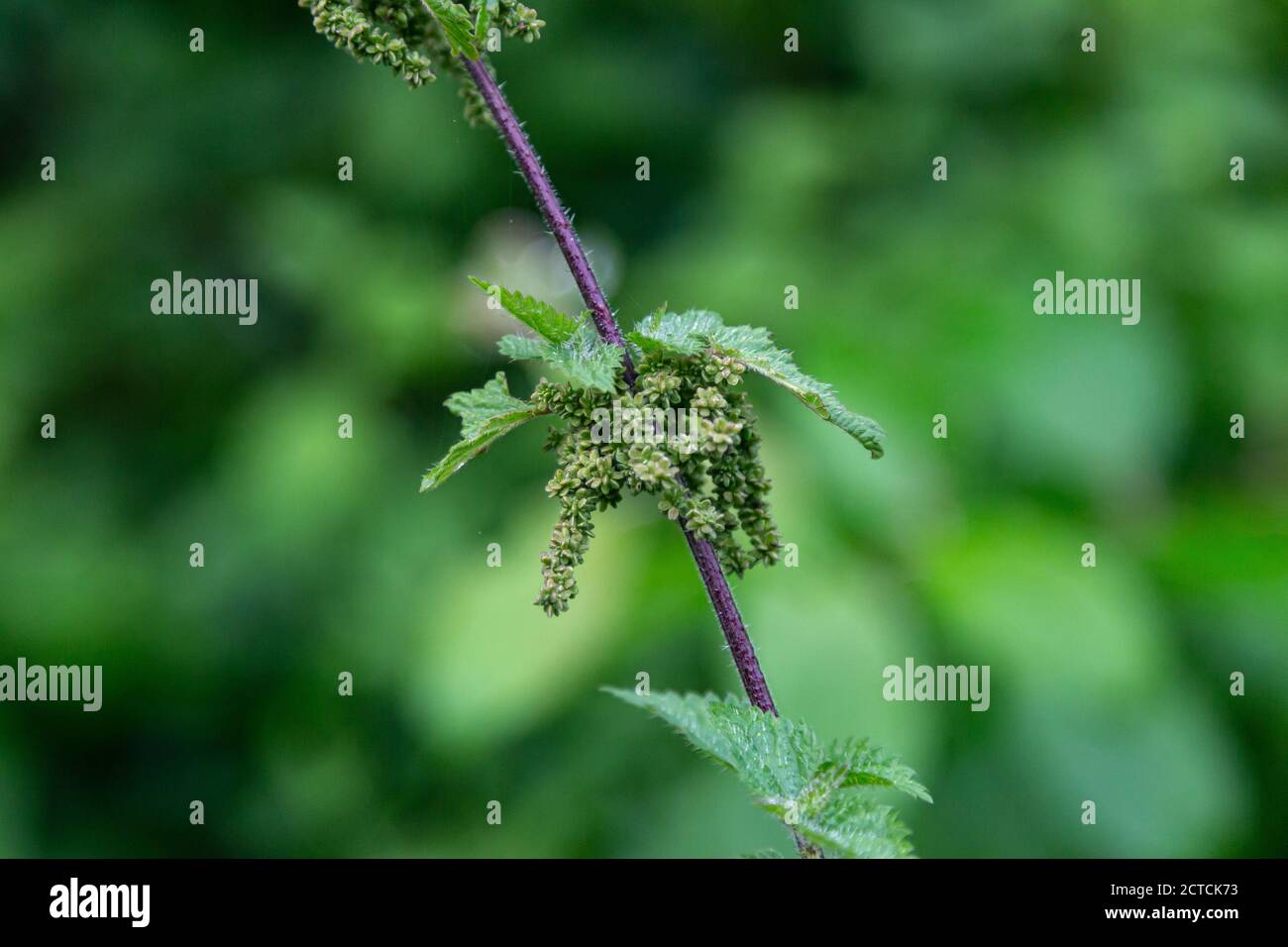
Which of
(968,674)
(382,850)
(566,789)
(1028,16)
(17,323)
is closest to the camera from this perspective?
(968,674)

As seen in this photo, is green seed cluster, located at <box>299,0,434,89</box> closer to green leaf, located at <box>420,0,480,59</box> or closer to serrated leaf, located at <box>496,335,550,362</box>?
green leaf, located at <box>420,0,480,59</box>

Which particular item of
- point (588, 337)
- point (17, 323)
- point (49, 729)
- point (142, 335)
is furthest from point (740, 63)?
point (588, 337)

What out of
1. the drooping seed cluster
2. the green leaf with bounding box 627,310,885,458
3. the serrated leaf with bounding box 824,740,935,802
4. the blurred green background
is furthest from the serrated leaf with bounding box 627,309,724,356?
the blurred green background

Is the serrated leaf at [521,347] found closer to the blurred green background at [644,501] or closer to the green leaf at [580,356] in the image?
the green leaf at [580,356]

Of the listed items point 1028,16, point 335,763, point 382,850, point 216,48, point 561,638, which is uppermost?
point 216,48

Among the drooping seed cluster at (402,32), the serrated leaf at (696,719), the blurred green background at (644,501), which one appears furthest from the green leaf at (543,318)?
the blurred green background at (644,501)

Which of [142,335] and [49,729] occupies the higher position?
[142,335]

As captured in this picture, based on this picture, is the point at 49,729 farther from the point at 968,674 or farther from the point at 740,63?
the point at 740,63
